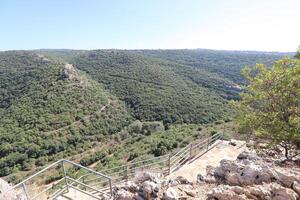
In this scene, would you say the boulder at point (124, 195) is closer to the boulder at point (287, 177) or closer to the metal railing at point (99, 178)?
the metal railing at point (99, 178)

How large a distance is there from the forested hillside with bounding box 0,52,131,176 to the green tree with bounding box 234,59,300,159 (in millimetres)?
33756

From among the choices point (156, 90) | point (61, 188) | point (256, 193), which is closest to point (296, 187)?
point (256, 193)

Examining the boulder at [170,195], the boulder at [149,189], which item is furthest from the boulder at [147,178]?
the boulder at [170,195]

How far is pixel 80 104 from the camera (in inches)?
2101

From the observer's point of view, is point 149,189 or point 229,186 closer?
point 229,186

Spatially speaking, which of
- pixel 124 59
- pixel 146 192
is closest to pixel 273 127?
pixel 146 192

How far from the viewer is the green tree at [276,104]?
7281 mm

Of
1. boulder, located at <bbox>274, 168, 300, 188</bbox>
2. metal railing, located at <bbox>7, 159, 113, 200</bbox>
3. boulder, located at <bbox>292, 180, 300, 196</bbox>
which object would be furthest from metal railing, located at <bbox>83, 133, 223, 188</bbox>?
boulder, located at <bbox>292, 180, 300, 196</bbox>

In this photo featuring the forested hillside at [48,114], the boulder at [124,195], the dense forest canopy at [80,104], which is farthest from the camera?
the dense forest canopy at [80,104]

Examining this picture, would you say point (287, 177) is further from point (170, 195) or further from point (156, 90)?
point (156, 90)

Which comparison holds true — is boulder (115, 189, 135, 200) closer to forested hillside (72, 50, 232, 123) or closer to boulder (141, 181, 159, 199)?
boulder (141, 181, 159, 199)

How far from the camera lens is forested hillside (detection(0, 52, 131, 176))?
124 ft

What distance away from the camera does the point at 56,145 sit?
4053cm

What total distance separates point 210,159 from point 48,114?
42.6m
